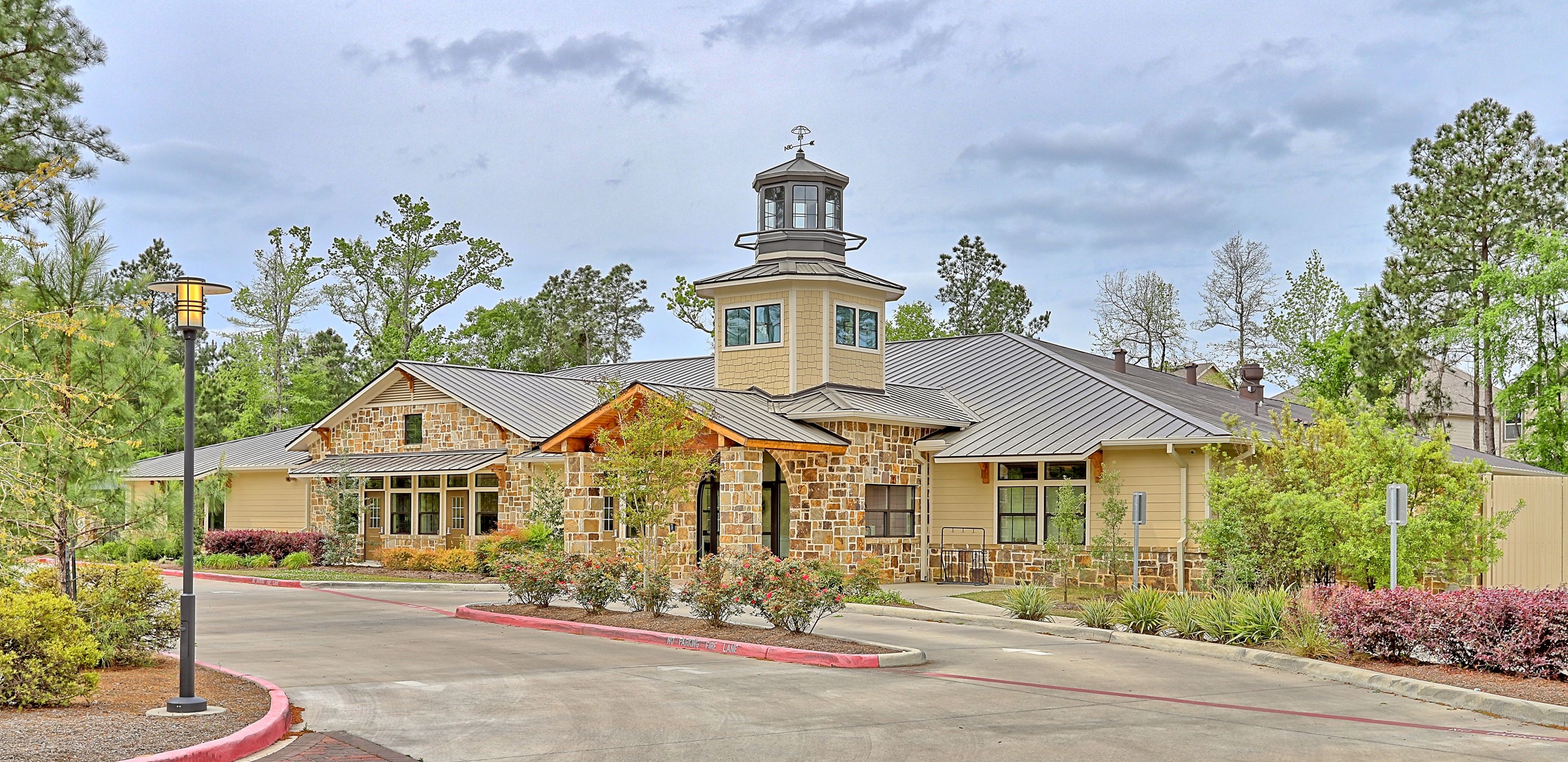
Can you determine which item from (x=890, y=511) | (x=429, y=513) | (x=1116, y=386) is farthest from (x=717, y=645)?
(x=429, y=513)

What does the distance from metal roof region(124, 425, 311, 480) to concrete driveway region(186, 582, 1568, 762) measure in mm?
21334

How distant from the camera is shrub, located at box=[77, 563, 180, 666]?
43.7 ft

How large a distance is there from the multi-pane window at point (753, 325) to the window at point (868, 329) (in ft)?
6.41

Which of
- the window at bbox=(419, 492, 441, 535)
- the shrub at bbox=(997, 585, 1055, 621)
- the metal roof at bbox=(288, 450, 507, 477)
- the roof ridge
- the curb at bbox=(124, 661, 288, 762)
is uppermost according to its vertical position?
the roof ridge

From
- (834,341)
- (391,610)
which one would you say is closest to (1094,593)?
(834,341)

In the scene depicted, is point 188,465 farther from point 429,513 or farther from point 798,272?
point 429,513

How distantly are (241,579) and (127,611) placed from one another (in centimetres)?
1635

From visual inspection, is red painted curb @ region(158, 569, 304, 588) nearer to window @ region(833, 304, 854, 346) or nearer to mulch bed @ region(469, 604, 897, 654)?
mulch bed @ region(469, 604, 897, 654)

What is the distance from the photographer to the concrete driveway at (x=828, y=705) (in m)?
9.73

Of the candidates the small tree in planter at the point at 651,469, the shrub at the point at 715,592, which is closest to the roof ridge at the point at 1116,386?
the small tree in planter at the point at 651,469

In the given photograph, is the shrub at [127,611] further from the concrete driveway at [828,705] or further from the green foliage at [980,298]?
the green foliage at [980,298]

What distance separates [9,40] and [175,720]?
29.2 ft

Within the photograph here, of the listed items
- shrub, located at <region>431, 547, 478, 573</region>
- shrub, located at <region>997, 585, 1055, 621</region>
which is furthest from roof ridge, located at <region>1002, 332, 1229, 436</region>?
shrub, located at <region>431, 547, 478, 573</region>

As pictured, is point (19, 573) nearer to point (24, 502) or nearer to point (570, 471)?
point (24, 502)
